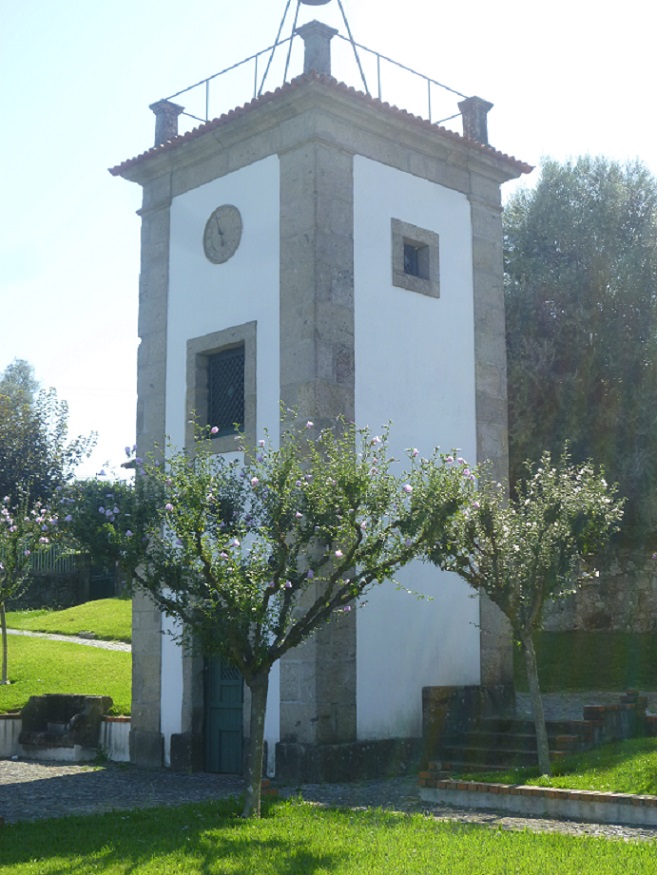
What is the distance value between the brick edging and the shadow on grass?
1630 millimetres

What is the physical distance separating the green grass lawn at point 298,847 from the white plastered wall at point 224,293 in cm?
344

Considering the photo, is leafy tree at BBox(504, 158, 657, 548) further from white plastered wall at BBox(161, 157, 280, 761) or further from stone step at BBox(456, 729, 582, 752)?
white plastered wall at BBox(161, 157, 280, 761)

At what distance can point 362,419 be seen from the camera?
13047 mm

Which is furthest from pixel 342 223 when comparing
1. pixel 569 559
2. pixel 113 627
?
pixel 113 627

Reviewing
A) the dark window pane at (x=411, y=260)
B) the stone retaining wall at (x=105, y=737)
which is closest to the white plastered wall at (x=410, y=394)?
the dark window pane at (x=411, y=260)

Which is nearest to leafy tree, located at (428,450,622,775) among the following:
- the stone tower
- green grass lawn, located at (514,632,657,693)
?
the stone tower

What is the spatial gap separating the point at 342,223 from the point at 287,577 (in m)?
5.49

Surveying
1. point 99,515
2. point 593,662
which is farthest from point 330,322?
point 593,662

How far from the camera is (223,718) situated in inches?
527

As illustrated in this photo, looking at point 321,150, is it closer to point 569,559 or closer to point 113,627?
point 569,559

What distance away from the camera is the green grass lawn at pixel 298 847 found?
7.17 metres

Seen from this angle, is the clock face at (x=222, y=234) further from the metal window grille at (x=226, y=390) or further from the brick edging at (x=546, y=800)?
the brick edging at (x=546, y=800)

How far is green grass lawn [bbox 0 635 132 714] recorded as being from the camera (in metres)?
16.7

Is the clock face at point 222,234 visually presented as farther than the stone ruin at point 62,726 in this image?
No
